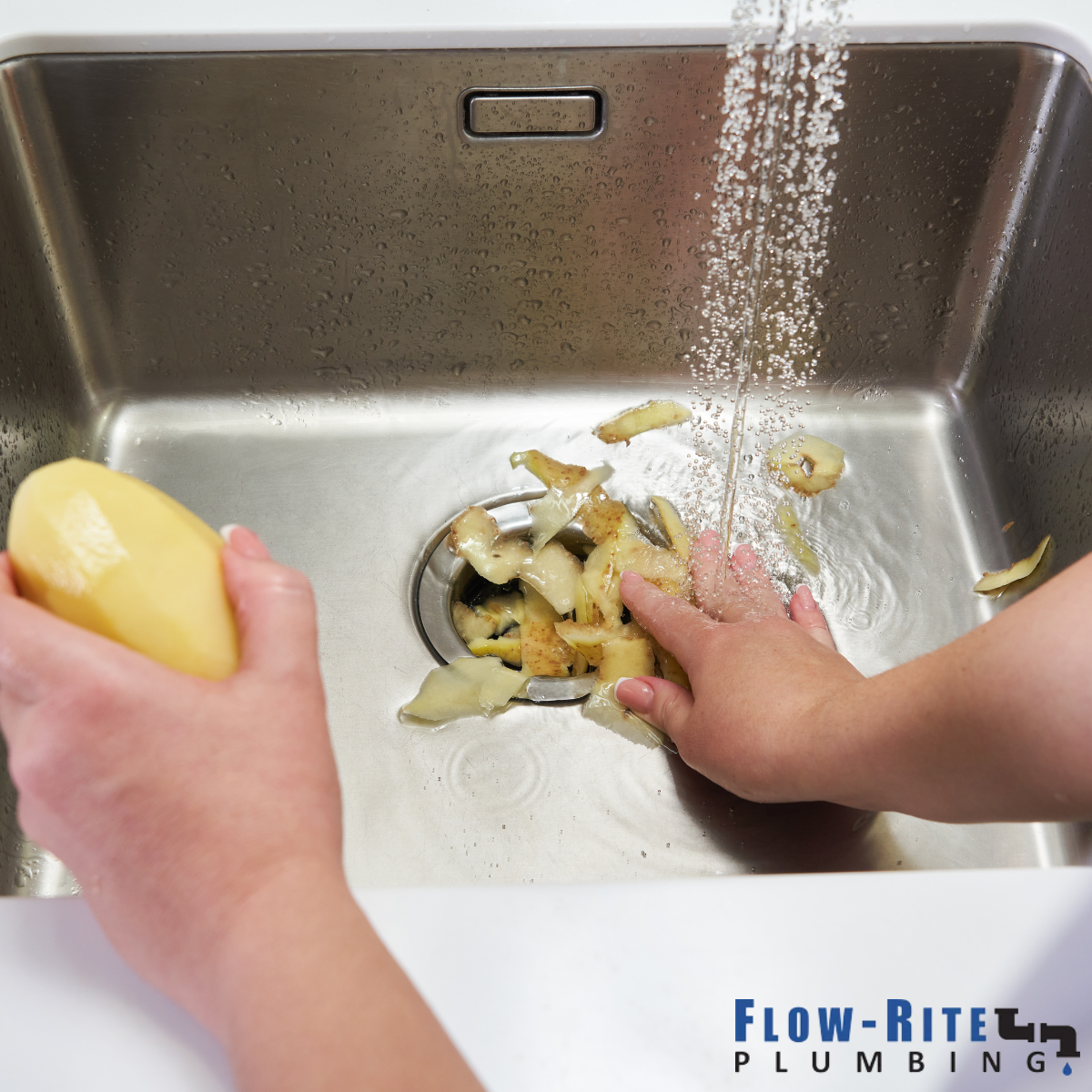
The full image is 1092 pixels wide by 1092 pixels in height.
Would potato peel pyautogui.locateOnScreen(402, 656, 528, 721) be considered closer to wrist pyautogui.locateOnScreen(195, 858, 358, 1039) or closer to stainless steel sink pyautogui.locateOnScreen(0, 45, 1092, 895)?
stainless steel sink pyautogui.locateOnScreen(0, 45, 1092, 895)

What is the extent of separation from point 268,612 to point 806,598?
50 cm

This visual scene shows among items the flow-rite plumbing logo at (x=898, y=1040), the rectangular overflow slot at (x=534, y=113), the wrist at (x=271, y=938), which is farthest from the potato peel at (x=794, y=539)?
the wrist at (x=271, y=938)

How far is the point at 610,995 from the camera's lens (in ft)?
1.23

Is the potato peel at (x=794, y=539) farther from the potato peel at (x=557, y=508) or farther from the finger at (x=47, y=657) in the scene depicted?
the finger at (x=47, y=657)

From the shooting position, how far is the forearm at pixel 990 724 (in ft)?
1.30

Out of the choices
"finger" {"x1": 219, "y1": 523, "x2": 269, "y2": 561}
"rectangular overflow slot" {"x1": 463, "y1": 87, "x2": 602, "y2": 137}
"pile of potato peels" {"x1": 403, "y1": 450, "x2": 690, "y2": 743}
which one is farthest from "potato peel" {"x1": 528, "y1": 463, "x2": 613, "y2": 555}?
"finger" {"x1": 219, "y1": 523, "x2": 269, "y2": 561}

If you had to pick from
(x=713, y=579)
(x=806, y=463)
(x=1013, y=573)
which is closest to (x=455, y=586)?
(x=713, y=579)

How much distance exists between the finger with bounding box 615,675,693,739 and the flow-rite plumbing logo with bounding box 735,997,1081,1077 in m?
0.29

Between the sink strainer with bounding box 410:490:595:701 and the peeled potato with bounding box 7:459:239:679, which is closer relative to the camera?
the peeled potato with bounding box 7:459:239:679

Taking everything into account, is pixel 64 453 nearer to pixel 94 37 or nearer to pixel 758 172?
pixel 94 37

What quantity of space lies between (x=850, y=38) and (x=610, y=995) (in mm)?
645

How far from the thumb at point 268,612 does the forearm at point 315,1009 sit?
0.25 feet

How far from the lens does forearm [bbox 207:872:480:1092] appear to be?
31 centimetres

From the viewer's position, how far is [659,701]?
0.68 m
